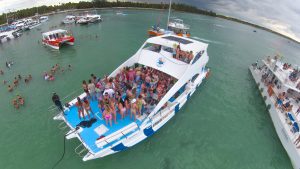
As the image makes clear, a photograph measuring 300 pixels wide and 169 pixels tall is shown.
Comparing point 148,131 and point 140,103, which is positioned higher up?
point 140,103

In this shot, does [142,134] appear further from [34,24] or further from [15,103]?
[34,24]

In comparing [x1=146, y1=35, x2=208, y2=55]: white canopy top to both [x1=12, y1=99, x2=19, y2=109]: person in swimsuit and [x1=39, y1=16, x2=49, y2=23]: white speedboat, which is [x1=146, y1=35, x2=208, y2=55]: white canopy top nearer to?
[x1=12, y1=99, x2=19, y2=109]: person in swimsuit

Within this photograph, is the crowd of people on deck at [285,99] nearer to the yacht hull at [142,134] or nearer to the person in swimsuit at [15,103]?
the yacht hull at [142,134]

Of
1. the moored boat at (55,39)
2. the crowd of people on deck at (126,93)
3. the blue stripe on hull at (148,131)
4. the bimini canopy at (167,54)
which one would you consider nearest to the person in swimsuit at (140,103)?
the crowd of people on deck at (126,93)

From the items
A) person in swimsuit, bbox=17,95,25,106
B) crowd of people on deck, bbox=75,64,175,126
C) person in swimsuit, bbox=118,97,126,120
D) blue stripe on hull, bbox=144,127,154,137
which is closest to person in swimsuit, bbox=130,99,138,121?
crowd of people on deck, bbox=75,64,175,126

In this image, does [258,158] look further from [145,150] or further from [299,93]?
[299,93]

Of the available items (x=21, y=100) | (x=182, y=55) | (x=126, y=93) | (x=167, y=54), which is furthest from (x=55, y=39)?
(x=182, y=55)
